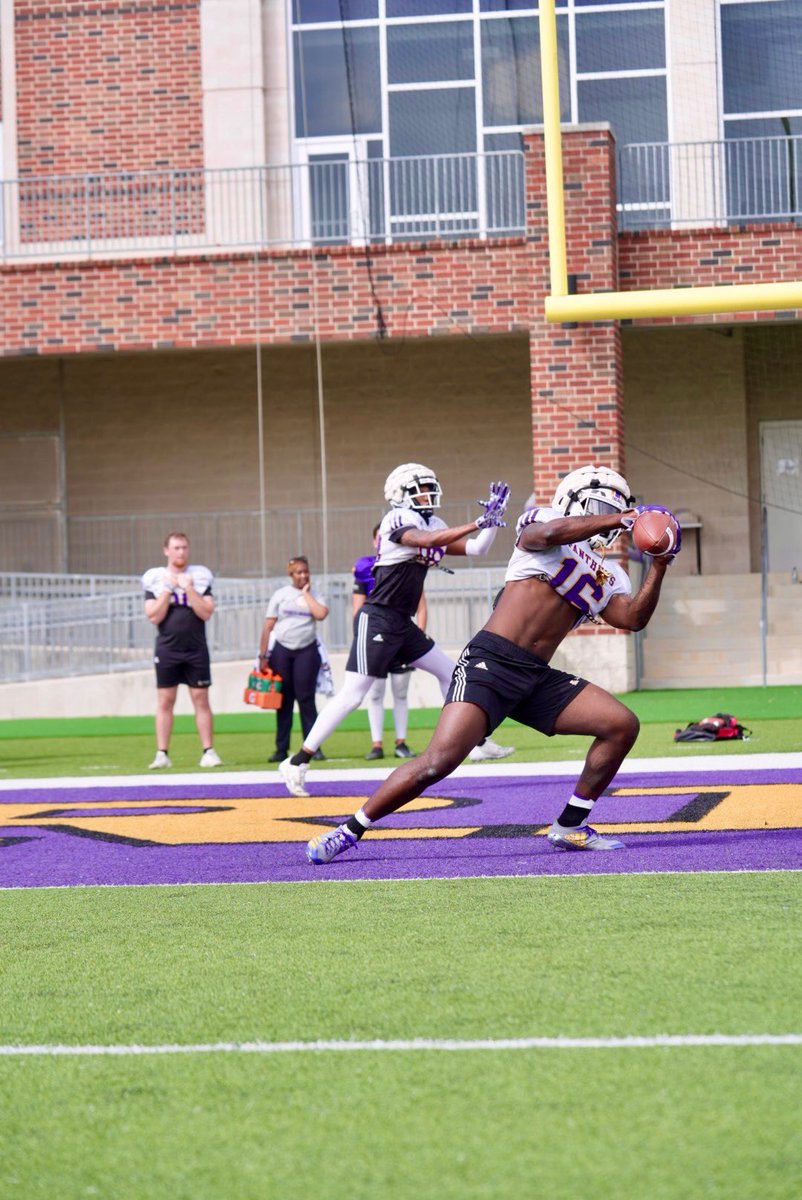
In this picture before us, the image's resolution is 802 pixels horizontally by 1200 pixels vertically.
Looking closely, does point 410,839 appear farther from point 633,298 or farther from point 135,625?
point 135,625

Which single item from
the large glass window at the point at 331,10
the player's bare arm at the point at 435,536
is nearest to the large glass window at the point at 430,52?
the large glass window at the point at 331,10

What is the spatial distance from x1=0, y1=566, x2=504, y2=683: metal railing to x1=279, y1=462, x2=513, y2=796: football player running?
1067 cm

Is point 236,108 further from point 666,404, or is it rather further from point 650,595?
point 650,595

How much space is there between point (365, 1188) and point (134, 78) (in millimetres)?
24489

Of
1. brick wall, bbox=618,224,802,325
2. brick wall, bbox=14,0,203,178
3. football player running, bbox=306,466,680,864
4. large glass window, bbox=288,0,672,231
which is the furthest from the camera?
brick wall, bbox=14,0,203,178

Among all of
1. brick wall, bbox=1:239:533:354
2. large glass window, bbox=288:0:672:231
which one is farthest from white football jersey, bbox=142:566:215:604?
large glass window, bbox=288:0:672:231

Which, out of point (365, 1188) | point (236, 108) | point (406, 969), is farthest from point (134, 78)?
point (365, 1188)

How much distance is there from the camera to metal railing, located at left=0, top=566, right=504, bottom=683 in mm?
21156

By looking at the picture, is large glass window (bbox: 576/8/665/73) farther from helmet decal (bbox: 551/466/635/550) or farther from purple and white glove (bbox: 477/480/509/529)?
helmet decal (bbox: 551/466/635/550)

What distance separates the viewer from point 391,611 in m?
10.4

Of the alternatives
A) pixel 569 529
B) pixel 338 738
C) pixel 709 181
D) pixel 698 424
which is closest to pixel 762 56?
pixel 709 181

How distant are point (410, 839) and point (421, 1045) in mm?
4329

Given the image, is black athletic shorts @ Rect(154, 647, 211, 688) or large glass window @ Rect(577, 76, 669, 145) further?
large glass window @ Rect(577, 76, 669, 145)

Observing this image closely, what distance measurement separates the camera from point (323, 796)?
422 inches
